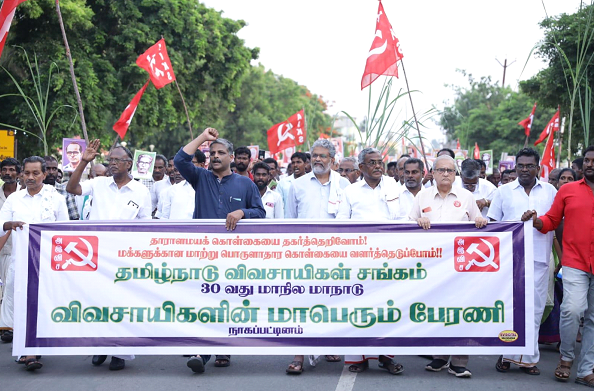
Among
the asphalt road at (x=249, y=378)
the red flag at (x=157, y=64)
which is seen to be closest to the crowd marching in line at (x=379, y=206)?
the asphalt road at (x=249, y=378)

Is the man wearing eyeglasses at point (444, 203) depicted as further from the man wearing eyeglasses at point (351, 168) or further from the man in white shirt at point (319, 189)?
the man wearing eyeglasses at point (351, 168)

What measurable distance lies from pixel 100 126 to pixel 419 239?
18046 millimetres

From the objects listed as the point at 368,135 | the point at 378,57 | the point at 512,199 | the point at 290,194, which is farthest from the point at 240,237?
the point at 368,135

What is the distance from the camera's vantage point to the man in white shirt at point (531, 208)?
22.4ft

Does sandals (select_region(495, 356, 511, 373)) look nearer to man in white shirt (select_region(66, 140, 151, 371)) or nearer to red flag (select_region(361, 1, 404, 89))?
man in white shirt (select_region(66, 140, 151, 371))

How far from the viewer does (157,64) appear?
1538cm

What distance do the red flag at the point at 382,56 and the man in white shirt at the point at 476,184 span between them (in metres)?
3.06

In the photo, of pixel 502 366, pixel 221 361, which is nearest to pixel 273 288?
pixel 221 361

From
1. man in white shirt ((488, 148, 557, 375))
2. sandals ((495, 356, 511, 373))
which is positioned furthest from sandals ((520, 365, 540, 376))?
sandals ((495, 356, 511, 373))

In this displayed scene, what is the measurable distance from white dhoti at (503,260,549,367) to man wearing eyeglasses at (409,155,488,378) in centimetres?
48

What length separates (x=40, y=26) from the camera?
70.7 feet

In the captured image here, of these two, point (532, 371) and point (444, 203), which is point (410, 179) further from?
point (532, 371)

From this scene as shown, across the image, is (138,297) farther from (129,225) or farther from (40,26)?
(40,26)

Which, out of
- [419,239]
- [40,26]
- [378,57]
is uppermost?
[40,26]
